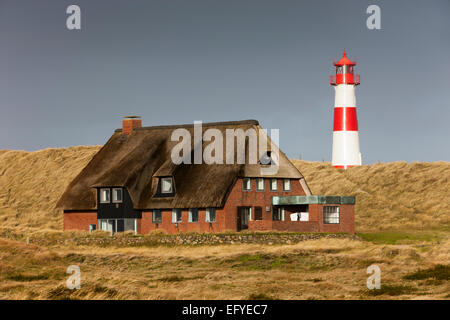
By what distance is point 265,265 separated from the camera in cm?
4038

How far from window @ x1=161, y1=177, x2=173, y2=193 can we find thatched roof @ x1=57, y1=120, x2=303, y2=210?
54 centimetres

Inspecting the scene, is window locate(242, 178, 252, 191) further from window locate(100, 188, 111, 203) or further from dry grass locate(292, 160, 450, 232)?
dry grass locate(292, 160, 450, 232)

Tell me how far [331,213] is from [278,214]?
15.6 ft

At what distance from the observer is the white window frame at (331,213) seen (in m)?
54.8

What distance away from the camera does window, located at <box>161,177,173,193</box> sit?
57.3 metres

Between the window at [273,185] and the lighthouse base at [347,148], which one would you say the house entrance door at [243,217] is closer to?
the window at [273,185]

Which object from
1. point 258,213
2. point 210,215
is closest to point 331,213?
point 258,213

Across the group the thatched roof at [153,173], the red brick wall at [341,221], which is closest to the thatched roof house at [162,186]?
the thatched roof at [153,173]

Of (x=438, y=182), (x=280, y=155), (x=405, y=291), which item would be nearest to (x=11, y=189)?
(x=280, y=155)

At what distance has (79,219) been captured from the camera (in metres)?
61.2

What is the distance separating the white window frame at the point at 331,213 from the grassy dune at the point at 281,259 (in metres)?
2.38

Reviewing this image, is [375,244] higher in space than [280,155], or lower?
lower
